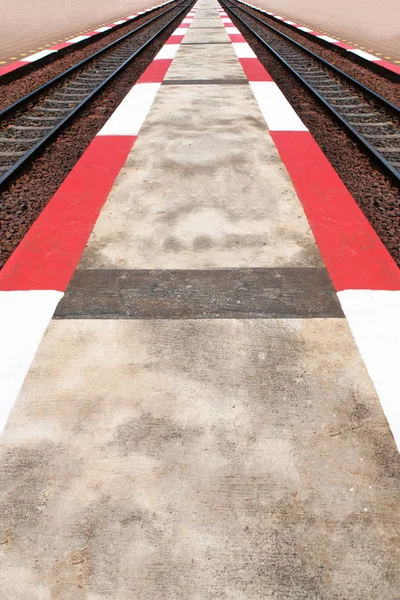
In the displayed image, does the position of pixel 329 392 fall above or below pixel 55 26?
below

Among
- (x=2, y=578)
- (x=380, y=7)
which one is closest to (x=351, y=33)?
(x=380, y=7)

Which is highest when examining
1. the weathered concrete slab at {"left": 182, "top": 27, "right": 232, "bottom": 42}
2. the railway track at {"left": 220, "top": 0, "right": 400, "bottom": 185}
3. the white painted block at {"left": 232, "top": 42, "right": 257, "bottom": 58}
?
the weathered concrete slab at {"left": 182, "top": 27, "right": 232, "bottom": 42}

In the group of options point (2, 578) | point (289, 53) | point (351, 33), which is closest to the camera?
point (2, 578)

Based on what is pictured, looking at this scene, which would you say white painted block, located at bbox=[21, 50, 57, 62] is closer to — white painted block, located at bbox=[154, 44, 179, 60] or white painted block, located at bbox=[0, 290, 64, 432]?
white painted block, located at bbox=[154, 44, 179, 60]

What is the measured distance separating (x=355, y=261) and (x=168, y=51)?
423 inches

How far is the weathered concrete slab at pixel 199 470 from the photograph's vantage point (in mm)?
1467

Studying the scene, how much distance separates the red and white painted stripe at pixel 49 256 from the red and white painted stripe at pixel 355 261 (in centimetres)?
184

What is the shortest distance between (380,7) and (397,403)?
26.3 meters

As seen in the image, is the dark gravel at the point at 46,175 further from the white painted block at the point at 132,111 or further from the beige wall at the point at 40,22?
the beige wall at the point at 40,22

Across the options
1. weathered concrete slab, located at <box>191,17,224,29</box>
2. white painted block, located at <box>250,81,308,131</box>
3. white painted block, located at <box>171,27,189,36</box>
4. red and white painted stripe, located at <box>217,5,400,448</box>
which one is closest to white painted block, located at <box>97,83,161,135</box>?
white painted block, located at <box>250,81,308,131</box>

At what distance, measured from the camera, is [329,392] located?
211 centimetres

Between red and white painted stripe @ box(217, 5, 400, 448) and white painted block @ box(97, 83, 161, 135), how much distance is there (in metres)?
1.92

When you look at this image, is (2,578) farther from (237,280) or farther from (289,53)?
(289,53)

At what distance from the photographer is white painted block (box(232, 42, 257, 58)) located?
10633 mm
